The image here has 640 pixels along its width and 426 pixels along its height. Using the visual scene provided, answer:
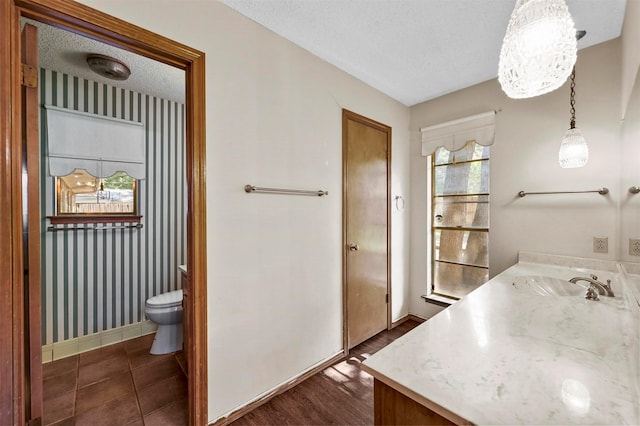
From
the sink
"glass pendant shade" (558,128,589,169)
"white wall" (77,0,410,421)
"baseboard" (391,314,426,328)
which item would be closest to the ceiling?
"white wall" (77,0,410,421)

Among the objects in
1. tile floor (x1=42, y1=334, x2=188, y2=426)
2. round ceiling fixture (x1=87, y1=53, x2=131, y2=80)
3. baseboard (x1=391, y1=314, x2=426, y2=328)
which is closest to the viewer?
tile floor (x1=42, y1=334, x2=188, y2=426)

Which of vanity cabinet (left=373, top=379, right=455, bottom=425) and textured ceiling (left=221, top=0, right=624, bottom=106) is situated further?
textured ceiling (left=221, top=0, right=624, bottom=106)

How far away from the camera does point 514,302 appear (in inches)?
48.5

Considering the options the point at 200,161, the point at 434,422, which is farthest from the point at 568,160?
the point at 200,161

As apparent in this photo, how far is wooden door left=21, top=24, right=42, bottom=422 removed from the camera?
42.4 inches

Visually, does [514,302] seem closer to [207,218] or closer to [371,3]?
[207,218]

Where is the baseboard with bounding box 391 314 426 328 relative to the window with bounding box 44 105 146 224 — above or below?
below

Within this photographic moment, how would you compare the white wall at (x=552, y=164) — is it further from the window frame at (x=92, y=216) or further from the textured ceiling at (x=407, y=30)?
the window frame at (x=92, y=216)

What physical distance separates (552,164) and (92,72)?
3868 mm

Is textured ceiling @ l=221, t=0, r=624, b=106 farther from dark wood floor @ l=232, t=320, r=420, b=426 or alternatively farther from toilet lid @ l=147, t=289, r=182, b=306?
dark wood floor @ l=232, t=320, r=420, b=426

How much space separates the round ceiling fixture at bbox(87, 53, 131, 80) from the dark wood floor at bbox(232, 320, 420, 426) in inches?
107

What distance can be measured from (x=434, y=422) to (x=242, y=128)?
5.19ft

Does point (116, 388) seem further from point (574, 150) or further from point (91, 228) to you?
point (574, 150)

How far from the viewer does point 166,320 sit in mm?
2238
